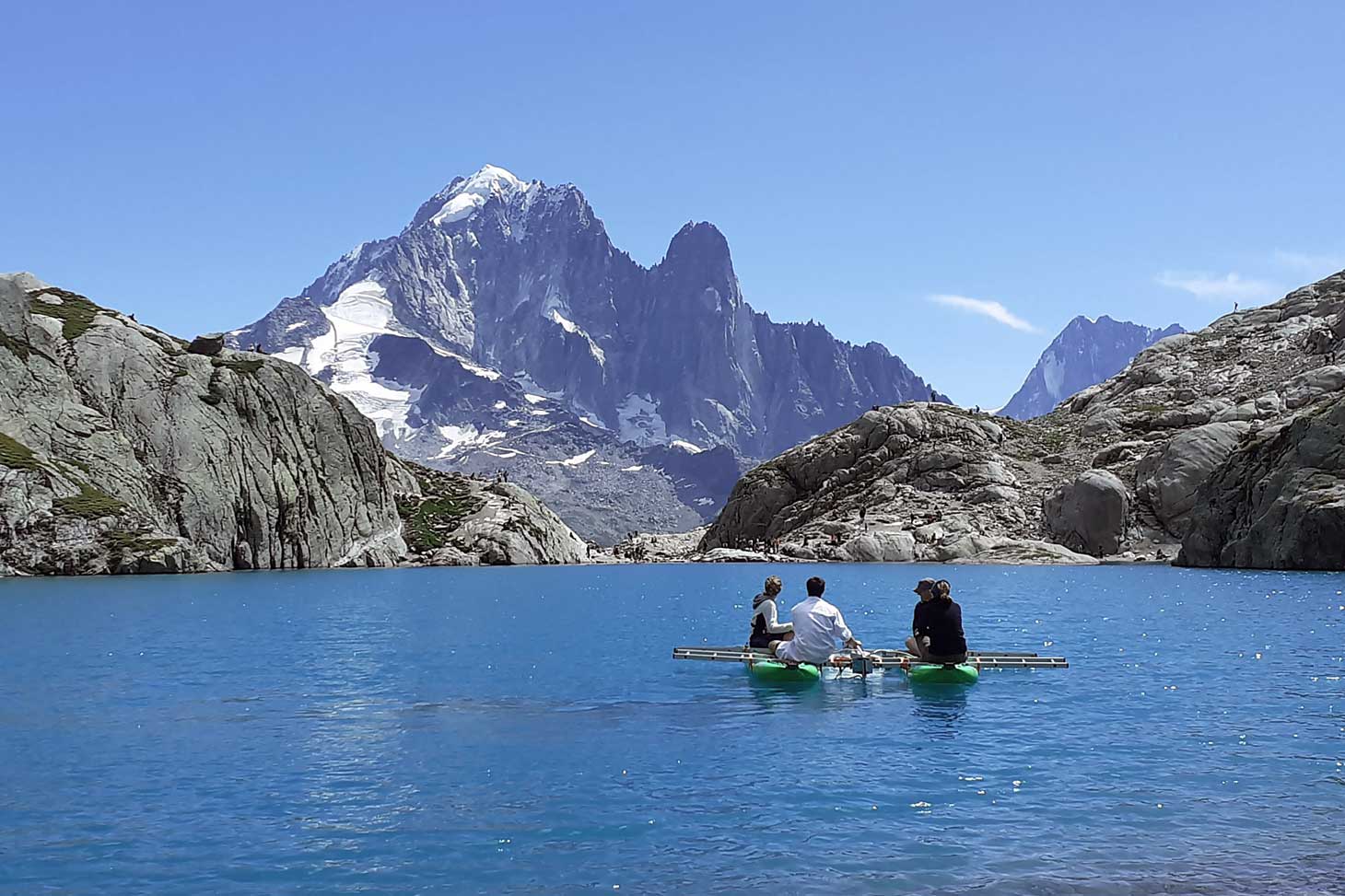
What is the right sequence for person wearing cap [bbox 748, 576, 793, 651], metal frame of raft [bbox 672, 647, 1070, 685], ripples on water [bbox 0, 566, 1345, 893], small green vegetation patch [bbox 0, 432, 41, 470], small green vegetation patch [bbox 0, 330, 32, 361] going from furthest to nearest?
small green vegetation patch [bbox 0, 330, 32, 361] < small green vegetation patch [bbox 0, 432, 41, 470] < person wearing cap [bbox 748, 576, 793, 651] < metal frame of raft [bbox 672, 647, 1070, 685] < ripples on water [bbox 0, 566, 1345, 893]

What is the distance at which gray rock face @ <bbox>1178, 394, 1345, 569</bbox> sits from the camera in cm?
12662

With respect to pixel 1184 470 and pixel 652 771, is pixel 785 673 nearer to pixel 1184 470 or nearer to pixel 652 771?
pixel 652 771

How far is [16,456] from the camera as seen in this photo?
14900cm

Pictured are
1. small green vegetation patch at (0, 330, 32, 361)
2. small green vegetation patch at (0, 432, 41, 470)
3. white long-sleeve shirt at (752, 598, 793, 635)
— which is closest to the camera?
white long-sleeve shirt at (752, 598, 793, 635)

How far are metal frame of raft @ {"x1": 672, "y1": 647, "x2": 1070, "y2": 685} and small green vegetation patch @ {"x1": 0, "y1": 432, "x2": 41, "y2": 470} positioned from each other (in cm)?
13756

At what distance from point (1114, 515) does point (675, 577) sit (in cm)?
8260

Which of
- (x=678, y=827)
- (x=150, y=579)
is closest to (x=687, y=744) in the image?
(x=678, y=827)

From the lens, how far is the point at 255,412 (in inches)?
7594

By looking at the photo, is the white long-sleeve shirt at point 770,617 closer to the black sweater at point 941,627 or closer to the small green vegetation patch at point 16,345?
the black sweater at point 941,627

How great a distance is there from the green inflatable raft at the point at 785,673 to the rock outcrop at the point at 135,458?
12979 cm

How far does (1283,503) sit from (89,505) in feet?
505

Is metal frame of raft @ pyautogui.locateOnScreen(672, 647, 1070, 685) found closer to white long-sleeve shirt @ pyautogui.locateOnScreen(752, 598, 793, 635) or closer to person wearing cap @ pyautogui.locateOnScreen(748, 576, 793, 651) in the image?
person wearing cap @ pyautogui.locateOnScreen(748, 576, 793, 651)

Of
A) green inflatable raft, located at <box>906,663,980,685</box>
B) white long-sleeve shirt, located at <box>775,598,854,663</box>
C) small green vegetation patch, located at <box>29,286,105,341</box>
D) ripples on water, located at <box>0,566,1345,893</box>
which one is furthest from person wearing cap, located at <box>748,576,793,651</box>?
small green vegetation patch, located at <box>29,286,105,341</box>

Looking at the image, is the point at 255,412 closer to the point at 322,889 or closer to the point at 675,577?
the point at 675,577
